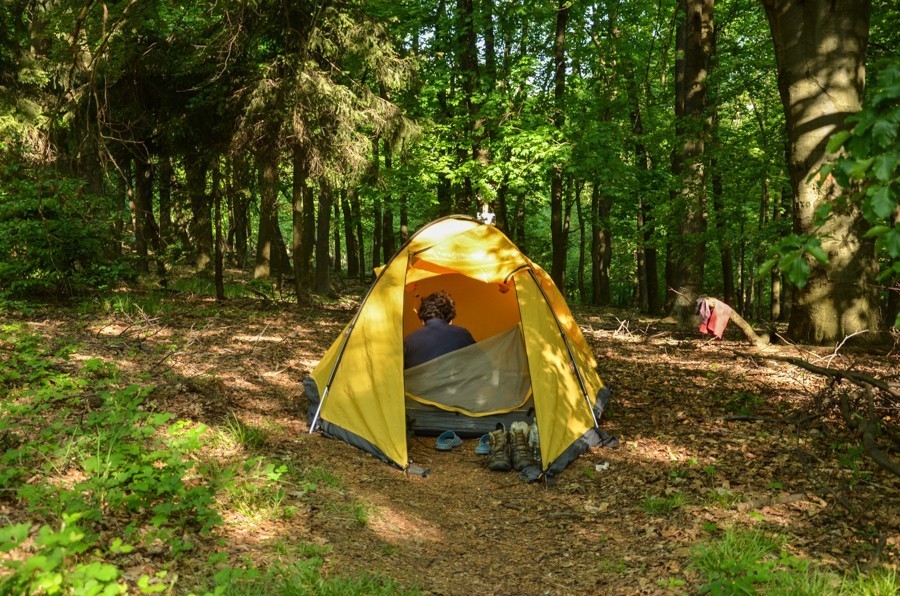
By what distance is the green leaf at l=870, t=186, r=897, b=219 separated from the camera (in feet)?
6.86

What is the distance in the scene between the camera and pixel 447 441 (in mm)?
6137

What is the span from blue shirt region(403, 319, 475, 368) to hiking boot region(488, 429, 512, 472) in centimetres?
119

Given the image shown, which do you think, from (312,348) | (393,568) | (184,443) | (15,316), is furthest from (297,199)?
(393,568)

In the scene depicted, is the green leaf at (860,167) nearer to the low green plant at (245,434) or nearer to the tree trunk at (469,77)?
the low green plant at (245,434)

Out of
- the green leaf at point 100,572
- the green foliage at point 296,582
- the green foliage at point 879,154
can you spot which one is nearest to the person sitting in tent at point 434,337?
the green foliage at point 296,582

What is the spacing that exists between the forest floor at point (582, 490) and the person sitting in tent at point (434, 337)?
0.95 m

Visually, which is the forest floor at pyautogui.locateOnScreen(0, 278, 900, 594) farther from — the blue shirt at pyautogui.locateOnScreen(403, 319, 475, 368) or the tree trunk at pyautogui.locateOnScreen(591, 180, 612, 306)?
the tree trunk at pyautogui.locateOnScreen(591, 180, 612, 306)

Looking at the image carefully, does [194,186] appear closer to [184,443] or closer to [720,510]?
[184,443]

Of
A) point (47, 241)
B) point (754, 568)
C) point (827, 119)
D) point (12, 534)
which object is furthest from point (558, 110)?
point (12, 534)

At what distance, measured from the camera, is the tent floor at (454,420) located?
6363 millimetres

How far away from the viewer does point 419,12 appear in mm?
13188

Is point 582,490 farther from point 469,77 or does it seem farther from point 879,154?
point 469,77

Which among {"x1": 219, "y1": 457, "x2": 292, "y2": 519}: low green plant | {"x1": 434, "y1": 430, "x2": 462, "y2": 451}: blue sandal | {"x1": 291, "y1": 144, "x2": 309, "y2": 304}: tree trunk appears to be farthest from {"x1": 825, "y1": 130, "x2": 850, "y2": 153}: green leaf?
{"x1": 291, "y1": 144, "x2": 309, "y2": 304}: tree trunk

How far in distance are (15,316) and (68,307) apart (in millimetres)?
1169
